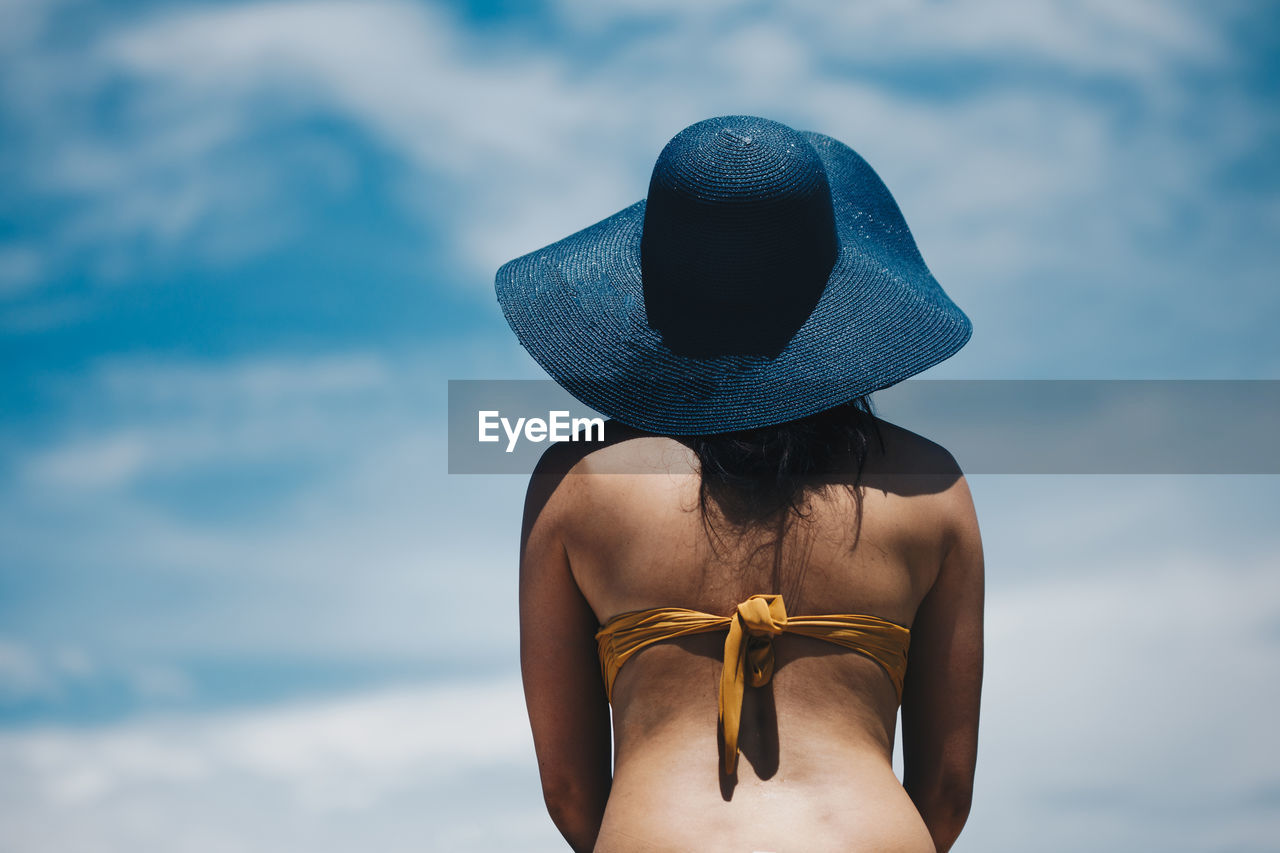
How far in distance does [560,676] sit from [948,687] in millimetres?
865

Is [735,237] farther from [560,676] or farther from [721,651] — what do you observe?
[560,676]

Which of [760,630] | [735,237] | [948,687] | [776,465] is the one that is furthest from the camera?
[948,687]

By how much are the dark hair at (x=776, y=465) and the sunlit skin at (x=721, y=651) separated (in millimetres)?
28

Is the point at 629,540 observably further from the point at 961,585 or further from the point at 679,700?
the point at 961,585

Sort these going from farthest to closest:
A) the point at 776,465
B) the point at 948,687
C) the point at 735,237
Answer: the point at 948,687 < the point at 735,237 < the point at 776,465

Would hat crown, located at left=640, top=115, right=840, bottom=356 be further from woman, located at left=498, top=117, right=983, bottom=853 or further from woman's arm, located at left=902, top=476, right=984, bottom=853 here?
woman's arm, located at left=902, top=476, right=984, bottom=853

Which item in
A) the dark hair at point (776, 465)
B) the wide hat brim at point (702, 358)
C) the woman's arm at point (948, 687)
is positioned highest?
the wide hat brim at point (702, 358)

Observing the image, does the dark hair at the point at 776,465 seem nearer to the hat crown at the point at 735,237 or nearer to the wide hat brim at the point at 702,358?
the wide hat brim at the point at 702,358

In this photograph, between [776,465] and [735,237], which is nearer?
[776,465]

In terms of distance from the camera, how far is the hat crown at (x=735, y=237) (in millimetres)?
2734

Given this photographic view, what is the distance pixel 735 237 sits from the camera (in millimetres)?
2738

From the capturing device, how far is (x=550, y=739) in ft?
9.46

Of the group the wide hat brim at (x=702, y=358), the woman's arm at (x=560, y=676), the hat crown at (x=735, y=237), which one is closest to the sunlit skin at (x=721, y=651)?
the woman's arm at (x=560, y=676)

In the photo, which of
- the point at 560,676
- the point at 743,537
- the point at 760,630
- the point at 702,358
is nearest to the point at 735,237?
the point at 702,358
